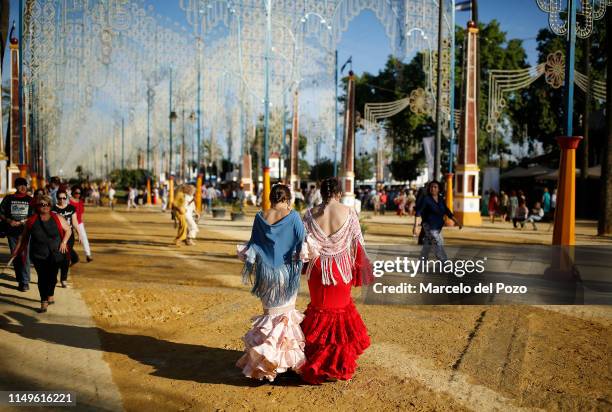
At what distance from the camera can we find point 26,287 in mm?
8977

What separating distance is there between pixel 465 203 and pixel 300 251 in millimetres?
21672

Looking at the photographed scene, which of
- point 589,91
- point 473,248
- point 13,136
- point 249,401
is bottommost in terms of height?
point 249,401

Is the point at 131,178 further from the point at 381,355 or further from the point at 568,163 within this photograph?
the point at 381,355

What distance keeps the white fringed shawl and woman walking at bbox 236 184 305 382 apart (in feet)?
0.55

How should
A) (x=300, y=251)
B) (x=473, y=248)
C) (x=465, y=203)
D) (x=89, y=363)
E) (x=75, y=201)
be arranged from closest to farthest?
(x=300, y=251) < (x=89, y=363) < (x=473, y=248) < (x=75, y=201) < (x=465, y=203)

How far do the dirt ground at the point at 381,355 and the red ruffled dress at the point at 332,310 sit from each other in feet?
0.64

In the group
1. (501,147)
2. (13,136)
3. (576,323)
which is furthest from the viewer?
(501,147)

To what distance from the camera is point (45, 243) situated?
748cm

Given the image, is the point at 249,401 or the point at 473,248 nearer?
the point at 249,401

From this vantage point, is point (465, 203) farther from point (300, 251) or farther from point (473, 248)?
point (300, 251)

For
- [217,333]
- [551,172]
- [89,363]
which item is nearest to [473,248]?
[217,333]

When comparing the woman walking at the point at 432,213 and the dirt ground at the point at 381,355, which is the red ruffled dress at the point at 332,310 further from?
the woman walking at the point at 432,213

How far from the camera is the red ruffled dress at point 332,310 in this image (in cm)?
502

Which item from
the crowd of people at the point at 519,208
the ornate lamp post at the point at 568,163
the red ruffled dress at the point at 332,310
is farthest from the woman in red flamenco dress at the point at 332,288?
the crowd of people at the point at 519,208
